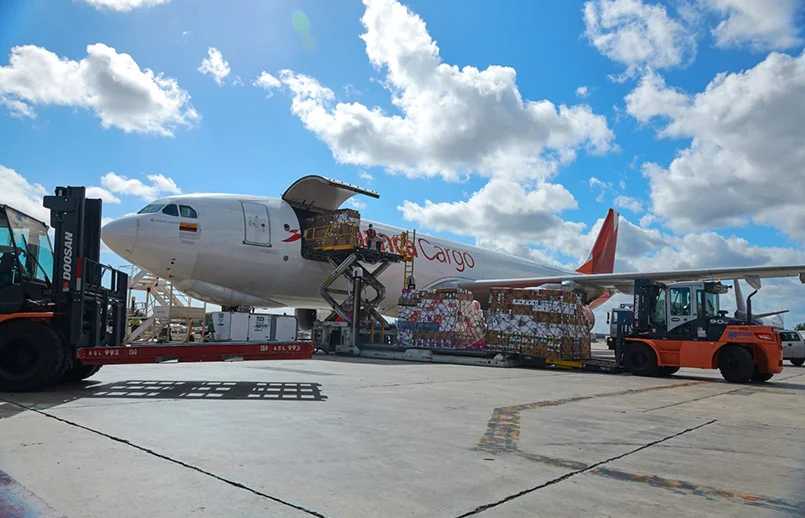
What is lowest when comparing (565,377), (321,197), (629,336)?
(565,377)

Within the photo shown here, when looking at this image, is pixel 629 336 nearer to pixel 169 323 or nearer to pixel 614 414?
pixel 614 414

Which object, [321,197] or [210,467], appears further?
[321,197]

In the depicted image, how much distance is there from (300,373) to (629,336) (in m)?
7.83

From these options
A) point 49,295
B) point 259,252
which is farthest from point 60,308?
point 259,252

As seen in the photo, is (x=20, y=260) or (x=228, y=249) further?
(x=228, y=249)

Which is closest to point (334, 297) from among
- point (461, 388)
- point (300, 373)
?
point (300, 373)

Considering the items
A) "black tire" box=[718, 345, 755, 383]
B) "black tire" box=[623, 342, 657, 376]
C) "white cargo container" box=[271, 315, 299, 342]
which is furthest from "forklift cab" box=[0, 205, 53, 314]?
"black tire" box=[718, 345, 755, 383]

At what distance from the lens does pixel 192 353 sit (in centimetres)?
768

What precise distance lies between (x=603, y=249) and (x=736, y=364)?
823 inches

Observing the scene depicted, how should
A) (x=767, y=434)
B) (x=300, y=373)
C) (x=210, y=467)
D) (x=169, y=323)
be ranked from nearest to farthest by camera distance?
(x=210, y=467), (x=767, y=434), (x=300, y=373), (x=169, y=323)

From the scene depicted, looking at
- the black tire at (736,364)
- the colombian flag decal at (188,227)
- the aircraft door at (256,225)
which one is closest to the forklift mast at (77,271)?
the colombian flag decal at (188,227)

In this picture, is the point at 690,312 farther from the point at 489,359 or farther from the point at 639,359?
the point at 489,359

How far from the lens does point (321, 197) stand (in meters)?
18.0

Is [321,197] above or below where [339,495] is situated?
above
